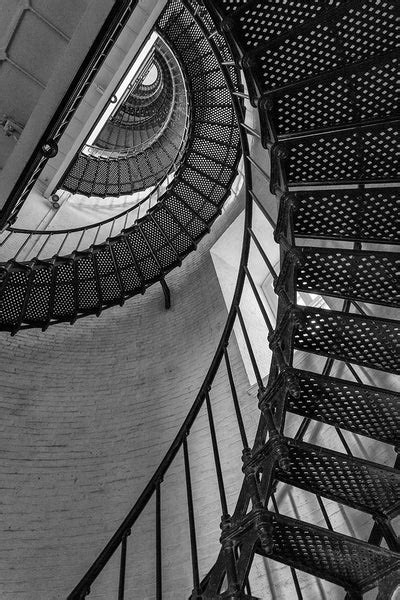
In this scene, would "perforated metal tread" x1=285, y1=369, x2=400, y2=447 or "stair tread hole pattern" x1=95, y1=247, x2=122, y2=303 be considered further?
"stair tread hole pattern" x1=95, y1=247, x2=122, y2=303

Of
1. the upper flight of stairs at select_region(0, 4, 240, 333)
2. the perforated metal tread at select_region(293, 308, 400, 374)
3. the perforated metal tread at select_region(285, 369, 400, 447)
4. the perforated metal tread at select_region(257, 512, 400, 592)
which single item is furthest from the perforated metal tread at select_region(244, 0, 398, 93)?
the upper flight of stairs at select_region(0, 4, 240, 333)

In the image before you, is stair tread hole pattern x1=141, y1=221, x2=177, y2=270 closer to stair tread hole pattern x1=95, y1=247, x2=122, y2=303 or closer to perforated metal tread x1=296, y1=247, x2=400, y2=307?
stair tread hole pattern x1=95, y1=247, x2=122, y2=303

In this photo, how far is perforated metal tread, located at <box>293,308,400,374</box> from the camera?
2.11m

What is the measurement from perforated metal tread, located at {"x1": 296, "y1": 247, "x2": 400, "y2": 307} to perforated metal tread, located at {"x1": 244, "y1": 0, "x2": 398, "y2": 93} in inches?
40.5

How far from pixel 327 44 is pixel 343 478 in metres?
2.26

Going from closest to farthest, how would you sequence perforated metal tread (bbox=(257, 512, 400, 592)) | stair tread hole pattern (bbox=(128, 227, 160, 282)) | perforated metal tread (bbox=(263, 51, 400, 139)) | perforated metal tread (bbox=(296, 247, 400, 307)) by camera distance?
1. perforated metal tread (bbox=(257, 512, 400, 592))
2. perforated metal tread (bbox=(296, 247, 400, 307))
3. perforated metal tread (bbox=(263, 51, 400, 139))
4. stair tread hole pattern (bbox=(128, 227, 160, 282))

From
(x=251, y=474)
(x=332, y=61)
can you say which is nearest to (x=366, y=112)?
(x=332, y=61)

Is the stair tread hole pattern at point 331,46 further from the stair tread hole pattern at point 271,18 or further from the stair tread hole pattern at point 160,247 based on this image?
the stair tread hole pattern at point 160,247

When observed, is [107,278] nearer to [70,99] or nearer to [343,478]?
[70,99]

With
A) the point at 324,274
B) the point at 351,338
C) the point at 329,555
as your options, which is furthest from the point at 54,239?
the point at 329,555

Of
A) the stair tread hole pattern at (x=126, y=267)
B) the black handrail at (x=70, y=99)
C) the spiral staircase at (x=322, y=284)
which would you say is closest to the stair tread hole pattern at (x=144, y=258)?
the stair tread hole pattern at (x=126, y=267)

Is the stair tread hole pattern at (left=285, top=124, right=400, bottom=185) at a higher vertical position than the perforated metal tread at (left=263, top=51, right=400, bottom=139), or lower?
lower

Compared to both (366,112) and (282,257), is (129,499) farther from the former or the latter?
(366,112)

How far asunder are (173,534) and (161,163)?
7208 millimetres
